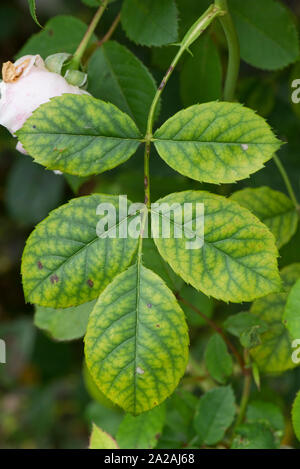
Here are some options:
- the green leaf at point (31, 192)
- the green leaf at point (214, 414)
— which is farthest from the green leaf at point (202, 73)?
the green leaf at point (31, 192)

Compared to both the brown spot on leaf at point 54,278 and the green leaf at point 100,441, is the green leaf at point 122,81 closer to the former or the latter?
the brown spot on leaf at point 54,278

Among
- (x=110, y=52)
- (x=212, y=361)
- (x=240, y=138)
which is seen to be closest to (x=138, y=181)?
(x=110, y=52)

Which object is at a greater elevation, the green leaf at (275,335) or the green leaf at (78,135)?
the green leaf at (78,135)

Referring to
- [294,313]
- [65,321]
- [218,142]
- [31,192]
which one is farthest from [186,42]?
[31,192]

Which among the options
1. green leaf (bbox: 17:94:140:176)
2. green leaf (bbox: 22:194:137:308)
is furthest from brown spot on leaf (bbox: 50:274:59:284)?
green leaf (bbox: 17:94:140:176)

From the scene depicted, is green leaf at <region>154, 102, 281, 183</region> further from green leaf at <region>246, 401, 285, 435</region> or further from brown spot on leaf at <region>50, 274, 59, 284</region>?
green leaf at <region>246, 401, 285, 435</region>
